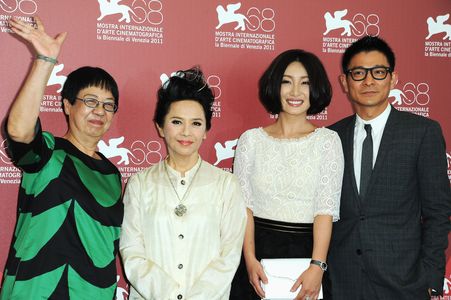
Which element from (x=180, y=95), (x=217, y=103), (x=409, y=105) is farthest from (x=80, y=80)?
(x=409, y=105)

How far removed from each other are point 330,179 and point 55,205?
4.57 ft

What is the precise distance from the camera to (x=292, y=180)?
2.50 meters

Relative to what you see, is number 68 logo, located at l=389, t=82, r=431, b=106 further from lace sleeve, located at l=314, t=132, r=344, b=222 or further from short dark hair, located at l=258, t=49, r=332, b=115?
lace sleeve, located at l=314, t=132, r=344, b=222

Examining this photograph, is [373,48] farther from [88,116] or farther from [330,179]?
[88,116]

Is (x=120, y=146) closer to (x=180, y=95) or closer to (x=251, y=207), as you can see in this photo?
(x=180, y=95)

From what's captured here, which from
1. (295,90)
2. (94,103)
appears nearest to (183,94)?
(94,103)

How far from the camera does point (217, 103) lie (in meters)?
3.27

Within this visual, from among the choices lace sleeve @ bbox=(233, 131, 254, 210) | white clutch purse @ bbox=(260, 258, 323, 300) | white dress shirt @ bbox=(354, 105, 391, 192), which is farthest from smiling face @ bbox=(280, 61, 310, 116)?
white clutch purse @ bbox=(260, 258, 323, 300)

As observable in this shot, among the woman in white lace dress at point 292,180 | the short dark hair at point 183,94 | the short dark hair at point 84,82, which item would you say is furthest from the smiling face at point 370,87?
the short dark hair at point 84,82

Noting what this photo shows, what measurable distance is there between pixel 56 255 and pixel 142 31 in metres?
1.62

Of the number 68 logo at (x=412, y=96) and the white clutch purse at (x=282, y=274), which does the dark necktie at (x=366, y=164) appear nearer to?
the white clutch purse at (x=282, y=274)

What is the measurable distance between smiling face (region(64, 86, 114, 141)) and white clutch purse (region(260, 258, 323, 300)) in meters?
1.13

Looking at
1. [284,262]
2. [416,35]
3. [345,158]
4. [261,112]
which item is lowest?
[284,262]

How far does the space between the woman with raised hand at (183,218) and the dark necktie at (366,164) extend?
0.71 meters
